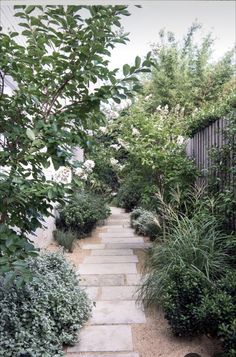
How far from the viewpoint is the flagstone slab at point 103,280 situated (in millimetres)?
4266

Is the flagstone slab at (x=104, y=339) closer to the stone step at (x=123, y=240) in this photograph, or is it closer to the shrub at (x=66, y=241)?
the shrub at (x=66, y=241)

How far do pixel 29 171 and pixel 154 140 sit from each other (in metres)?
3.63

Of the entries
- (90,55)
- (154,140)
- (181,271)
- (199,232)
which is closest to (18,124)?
(90,55)

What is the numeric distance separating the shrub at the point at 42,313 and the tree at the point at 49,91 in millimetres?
571

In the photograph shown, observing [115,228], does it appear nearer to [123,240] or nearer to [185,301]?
[123,240]

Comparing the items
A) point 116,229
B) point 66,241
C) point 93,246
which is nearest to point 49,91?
point 66,241

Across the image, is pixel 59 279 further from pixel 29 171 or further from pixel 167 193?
pixel 167 193

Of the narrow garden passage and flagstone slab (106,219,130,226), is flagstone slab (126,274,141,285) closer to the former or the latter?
the narrow garden passage

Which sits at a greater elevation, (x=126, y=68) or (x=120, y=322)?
(x=126, y=68)

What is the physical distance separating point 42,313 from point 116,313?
3.19 feet

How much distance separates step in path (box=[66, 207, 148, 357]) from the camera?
276 cm

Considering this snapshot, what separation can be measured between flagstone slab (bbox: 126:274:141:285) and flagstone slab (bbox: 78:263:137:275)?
0.54 feet

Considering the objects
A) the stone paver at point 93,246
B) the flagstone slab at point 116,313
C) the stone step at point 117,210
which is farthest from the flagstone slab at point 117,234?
the flagstone slab at point 116,313

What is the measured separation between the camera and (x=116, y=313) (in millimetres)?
3367
